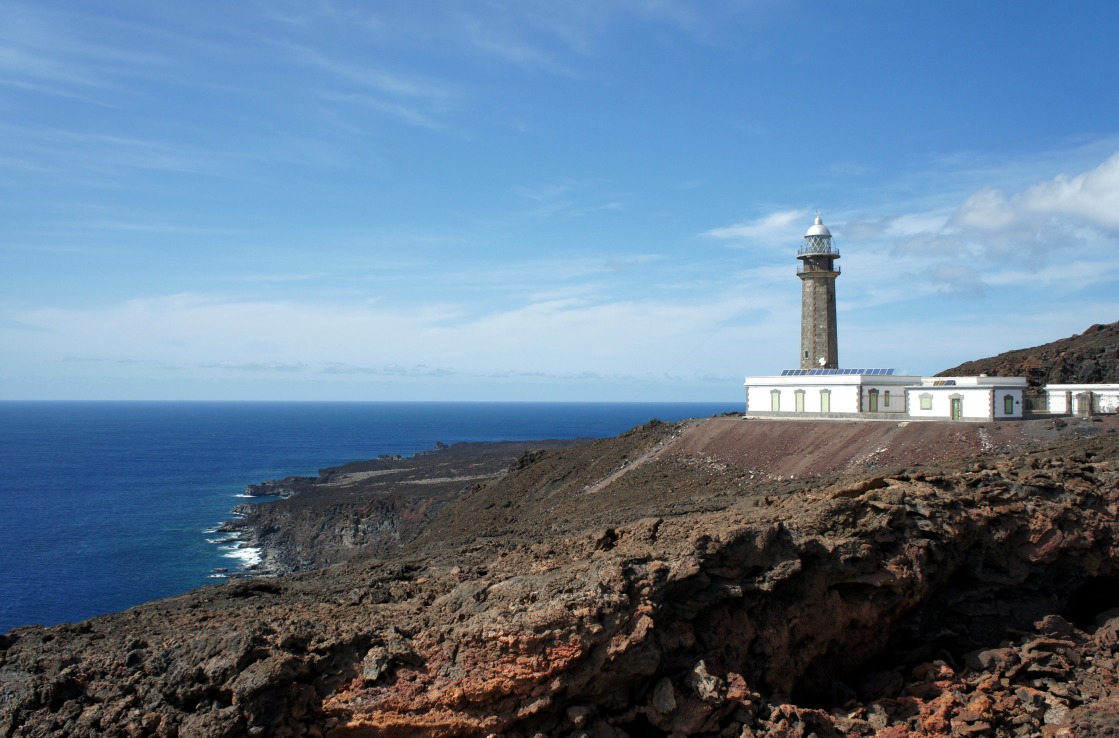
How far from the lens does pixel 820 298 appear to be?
4931 cm

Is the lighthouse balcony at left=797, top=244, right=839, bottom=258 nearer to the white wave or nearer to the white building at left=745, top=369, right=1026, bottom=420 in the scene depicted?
the white building at left=745, top=369, right=1026, bottom=420

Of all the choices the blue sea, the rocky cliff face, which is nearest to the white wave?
the blue sea

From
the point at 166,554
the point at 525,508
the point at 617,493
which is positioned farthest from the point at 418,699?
the point at 166,554

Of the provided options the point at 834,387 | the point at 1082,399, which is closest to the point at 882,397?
the point at 834,387

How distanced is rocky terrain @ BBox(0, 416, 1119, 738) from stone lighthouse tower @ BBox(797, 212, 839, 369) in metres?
30.4

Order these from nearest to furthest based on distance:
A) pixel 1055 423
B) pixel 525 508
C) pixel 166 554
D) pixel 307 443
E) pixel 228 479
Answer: pixel 1055 423, pixel 525 508, pixel 166 554, pixel 228 479, pixel 307 443

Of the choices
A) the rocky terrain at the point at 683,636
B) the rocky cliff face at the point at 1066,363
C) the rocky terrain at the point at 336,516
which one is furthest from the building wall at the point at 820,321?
the rocky terrain at the point at 683,636

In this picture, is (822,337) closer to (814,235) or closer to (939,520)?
(814,235)

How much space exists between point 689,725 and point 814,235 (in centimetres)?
4133

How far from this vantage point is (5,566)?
48594mm

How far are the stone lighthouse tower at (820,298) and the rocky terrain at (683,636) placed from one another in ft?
99.7

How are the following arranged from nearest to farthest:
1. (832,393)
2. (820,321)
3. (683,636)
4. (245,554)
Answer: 1. (683,636)
2. (832,393)
3. (820,321)
4. (245,554)

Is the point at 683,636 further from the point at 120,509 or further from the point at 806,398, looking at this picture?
the point at 120,509

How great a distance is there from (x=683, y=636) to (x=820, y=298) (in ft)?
130
